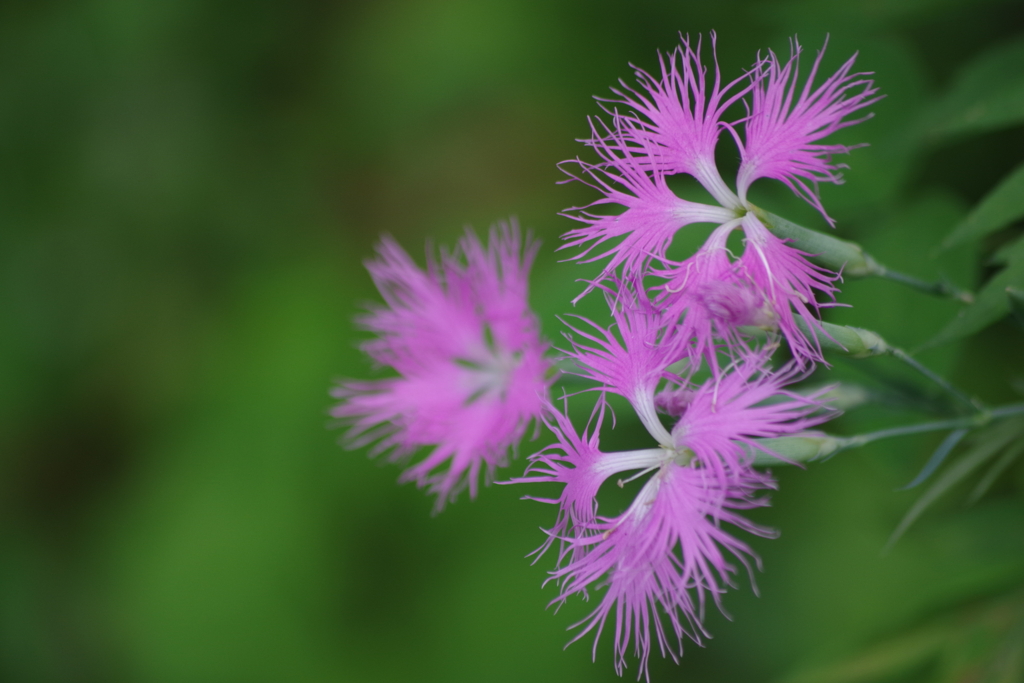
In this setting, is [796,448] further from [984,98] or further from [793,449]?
[984,98]

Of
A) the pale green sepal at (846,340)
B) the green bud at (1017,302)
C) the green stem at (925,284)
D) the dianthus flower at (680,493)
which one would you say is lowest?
the dianthus flower at (680,493)

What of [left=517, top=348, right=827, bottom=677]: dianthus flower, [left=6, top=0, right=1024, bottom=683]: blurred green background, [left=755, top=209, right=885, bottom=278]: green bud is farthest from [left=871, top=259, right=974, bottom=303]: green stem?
[left=6, top=0, right=1024, bottom=683]: blurred green background

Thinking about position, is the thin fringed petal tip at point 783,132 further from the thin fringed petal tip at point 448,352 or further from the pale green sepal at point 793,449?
the thin fringed petal tip at point 448,352

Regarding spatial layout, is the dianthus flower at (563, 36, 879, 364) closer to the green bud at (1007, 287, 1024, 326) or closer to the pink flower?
the pink flower

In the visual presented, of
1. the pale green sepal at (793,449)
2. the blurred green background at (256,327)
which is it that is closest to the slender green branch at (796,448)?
the pale green sepal at (793,449)

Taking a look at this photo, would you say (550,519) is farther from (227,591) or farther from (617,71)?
(617,71)

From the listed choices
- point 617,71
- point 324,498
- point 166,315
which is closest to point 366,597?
point 324,498
